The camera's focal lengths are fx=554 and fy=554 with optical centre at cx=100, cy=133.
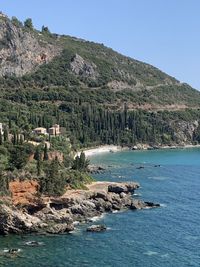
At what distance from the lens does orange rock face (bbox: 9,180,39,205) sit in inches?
3093

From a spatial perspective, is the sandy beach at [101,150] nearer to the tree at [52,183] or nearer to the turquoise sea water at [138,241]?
the turquoise sea water at [138,241]

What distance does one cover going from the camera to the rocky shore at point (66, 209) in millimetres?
72938

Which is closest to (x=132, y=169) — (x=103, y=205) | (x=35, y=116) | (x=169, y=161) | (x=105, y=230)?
(x=169, y=161)

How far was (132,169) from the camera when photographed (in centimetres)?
13750

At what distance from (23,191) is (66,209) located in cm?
679

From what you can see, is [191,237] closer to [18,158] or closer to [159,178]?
[18,158]

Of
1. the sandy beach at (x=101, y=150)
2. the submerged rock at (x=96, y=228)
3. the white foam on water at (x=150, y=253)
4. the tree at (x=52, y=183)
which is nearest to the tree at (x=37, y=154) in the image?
the tree at (x=52, y=183)

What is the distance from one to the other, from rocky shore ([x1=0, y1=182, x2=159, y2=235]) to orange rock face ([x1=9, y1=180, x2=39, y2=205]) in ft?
3.73

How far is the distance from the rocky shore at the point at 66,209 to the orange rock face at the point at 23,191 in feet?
3.73

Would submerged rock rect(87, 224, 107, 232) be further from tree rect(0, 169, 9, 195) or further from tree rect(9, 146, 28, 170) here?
tree rect(9, 146, 28, 170)

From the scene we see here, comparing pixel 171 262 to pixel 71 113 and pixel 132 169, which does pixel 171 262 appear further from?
pixel 71 113

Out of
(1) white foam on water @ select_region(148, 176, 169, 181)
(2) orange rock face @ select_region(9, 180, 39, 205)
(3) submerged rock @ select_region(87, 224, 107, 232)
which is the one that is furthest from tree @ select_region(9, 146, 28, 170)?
(1) white foam on water @ select_region(148, 176, 169, 181)

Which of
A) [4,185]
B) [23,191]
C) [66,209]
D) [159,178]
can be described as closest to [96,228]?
[66,209]

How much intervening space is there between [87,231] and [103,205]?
1253 cm
